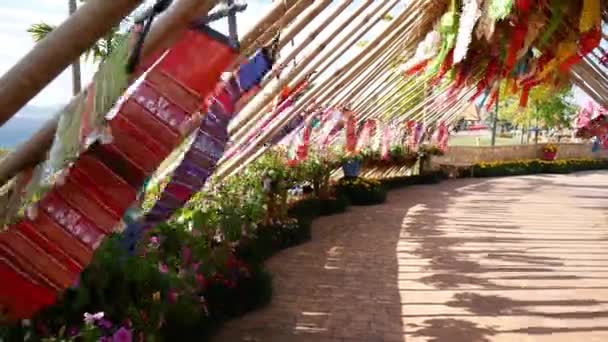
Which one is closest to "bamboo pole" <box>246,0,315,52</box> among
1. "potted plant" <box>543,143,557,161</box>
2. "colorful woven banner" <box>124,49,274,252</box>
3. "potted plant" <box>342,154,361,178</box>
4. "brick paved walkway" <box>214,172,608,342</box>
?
"colorful woven banner" <box>124,49,274,252</box>

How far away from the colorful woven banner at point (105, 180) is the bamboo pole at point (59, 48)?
200 millimetres

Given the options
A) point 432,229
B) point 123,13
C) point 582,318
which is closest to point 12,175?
point 123,13

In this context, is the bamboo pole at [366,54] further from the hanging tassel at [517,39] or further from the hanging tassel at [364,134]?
the hanging tassel at [364,134]

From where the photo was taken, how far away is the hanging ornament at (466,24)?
367 centimetres

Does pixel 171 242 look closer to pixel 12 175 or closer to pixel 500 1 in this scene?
pixel 12 175

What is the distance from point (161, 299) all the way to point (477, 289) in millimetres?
3537

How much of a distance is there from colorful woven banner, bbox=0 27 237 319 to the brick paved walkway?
280 cm

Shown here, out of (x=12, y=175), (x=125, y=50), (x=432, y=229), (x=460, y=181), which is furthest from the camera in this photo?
(x=460, y=181)

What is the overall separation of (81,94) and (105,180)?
0.24m

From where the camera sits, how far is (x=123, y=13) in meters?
1.30

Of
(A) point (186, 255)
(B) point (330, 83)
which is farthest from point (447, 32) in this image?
(A) point (186, 255)

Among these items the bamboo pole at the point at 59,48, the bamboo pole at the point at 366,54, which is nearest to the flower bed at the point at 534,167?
the bamboo pole at the point at 366,54

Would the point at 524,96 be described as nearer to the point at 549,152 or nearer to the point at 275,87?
the point at 275,87

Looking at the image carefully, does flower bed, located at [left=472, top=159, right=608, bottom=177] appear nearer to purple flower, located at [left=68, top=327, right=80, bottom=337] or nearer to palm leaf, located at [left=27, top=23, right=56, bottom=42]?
palm leaf, located at [left=27, top=23, right=56, bottom=42]
